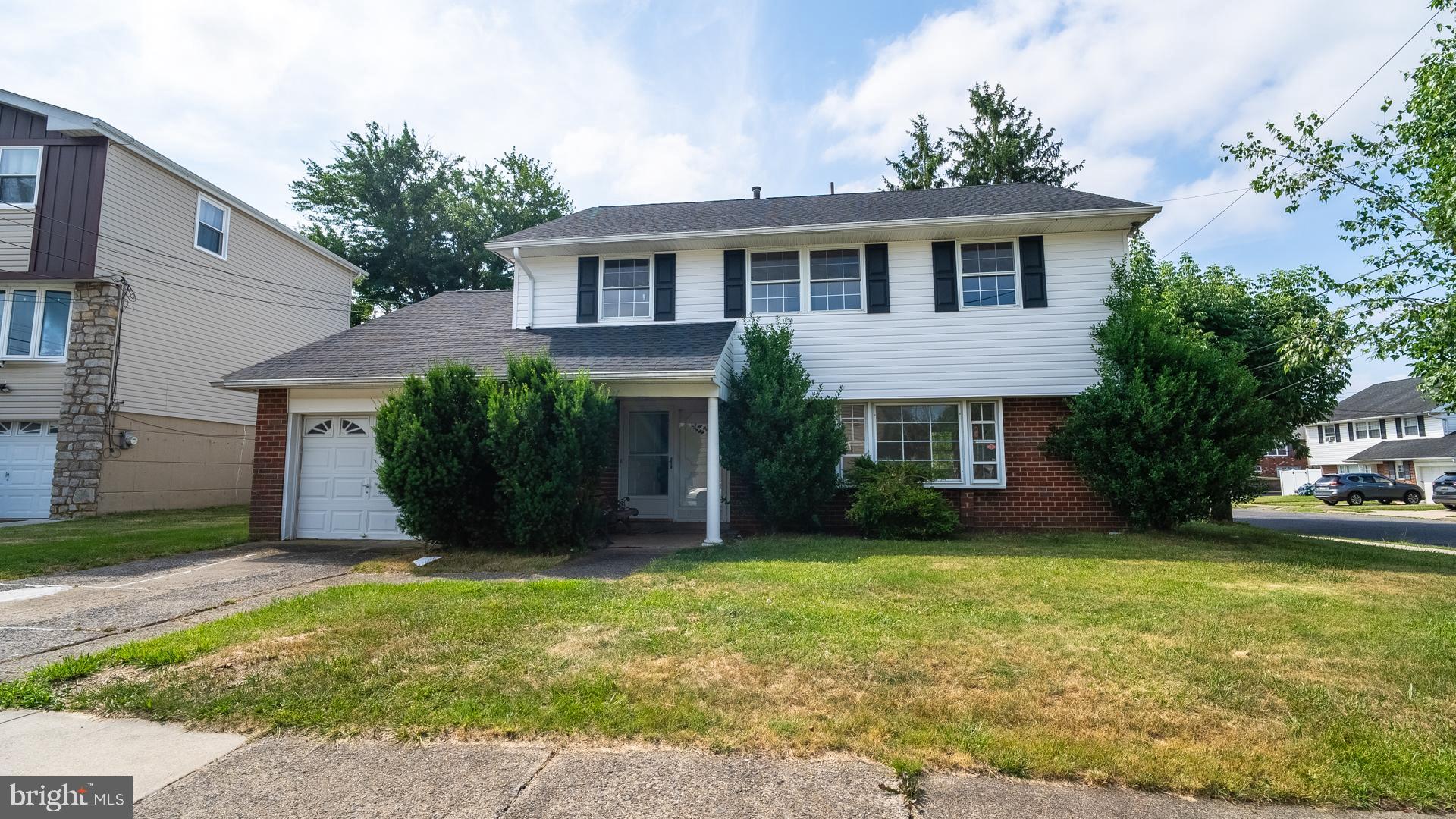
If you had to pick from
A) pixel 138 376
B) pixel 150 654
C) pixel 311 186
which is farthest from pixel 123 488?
pixel 311 186

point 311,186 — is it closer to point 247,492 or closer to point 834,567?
point 247,492

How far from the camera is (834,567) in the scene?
7.45 meters

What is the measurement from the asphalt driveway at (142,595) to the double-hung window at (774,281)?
24.4ft

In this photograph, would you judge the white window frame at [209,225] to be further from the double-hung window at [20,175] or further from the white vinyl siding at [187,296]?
the double-hung window at [20,175]

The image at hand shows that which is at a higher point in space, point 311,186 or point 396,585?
point 311,186

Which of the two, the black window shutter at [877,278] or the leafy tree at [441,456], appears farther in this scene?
the black window shutter at [877,278]

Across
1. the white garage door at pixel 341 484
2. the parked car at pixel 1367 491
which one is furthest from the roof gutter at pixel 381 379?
the parked car at pixel 1367 491

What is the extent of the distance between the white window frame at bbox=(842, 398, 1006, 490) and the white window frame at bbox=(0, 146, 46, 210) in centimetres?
1734

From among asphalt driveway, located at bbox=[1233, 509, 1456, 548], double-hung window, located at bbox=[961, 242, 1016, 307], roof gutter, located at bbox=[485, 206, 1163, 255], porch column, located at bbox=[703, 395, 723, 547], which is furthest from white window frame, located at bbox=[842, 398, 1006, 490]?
asphalt driveway, located at bbox=[1233, 509, 1456, 548]

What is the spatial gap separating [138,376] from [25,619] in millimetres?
11997

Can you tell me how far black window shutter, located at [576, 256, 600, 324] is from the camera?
1236 cm

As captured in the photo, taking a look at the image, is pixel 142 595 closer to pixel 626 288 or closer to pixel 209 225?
pixel 626 288

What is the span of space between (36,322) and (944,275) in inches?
732

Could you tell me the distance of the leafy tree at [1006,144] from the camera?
88.5ft
